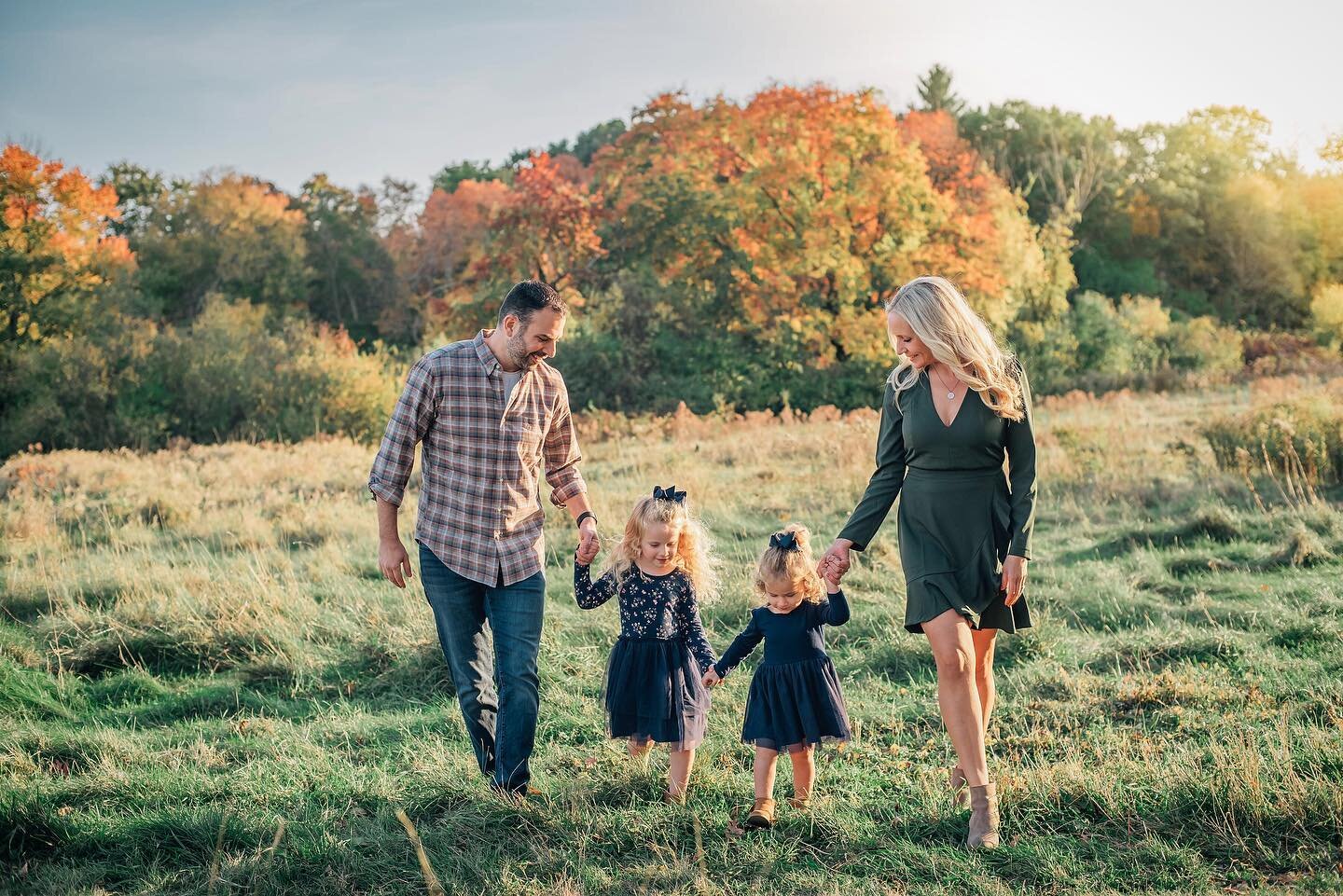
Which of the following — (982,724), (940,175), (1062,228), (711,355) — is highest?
(940,175)

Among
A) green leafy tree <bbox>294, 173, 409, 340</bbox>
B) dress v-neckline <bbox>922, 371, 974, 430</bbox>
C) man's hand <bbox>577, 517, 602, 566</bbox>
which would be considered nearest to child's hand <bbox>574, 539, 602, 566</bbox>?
man's hand <bbox>577, 517, 602, 566</bbox>

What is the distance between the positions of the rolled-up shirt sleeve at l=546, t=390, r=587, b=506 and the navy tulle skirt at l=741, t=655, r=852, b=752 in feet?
3.88

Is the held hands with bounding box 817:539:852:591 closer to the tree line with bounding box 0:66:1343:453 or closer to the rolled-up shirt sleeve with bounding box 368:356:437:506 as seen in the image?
the rolled-up shirt sleeve with bounding box 368:356:437:506

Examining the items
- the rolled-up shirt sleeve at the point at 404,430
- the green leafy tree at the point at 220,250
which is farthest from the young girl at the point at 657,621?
the green leafy tree at the point at 220,250

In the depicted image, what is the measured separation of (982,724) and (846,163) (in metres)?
18.4

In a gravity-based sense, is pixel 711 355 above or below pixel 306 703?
above

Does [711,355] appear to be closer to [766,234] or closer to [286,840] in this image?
[766,234]

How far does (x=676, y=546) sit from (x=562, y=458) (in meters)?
0.66

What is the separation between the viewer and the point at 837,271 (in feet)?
69.0

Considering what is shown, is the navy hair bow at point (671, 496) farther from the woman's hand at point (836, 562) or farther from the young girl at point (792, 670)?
the woman's hand at point (836, 562)

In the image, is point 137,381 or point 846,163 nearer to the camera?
point 137,381

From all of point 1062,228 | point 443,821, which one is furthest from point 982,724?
point 1062,228

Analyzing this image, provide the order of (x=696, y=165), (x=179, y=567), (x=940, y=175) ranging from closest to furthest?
1. (x=179, y=567)
2. (x=696, y=165)
3. (x=940, y=175)

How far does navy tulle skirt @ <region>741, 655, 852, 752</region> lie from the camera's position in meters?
4.13
